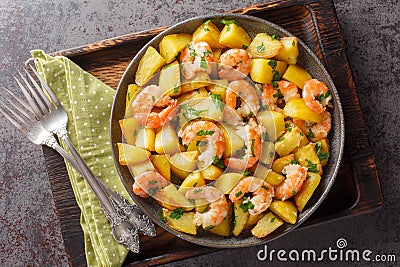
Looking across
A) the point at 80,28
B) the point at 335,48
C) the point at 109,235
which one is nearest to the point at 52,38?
the point at 80,28

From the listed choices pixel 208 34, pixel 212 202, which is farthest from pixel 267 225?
pixel 208 34

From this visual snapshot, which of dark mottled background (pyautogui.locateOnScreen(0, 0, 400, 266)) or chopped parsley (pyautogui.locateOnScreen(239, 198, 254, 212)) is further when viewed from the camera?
dark mottled background (pyautogui.locateOnScreen(0, 0, 400, 266))

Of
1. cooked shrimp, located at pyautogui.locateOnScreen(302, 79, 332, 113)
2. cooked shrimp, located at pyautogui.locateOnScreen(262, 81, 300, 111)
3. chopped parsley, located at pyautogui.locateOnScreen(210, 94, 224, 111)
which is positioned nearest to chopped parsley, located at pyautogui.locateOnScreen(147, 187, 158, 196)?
chopped parsley, located at pyautogui.locateOnScreen(210, 94, 224, 111)

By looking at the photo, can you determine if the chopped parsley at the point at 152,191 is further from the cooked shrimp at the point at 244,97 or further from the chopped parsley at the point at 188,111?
the cooked shrimp at the point at 244,97

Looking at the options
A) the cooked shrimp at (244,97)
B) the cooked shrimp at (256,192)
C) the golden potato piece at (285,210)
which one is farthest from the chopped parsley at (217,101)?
the golden potato piece at (285,210)

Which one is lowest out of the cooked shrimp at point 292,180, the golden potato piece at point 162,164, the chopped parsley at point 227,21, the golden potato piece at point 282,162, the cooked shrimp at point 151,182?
the cooked shrimp at point 292,180

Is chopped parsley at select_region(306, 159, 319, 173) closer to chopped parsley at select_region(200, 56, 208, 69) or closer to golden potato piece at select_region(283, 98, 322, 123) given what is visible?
golden potato piece at select_region(283, 98, 322, 123)
